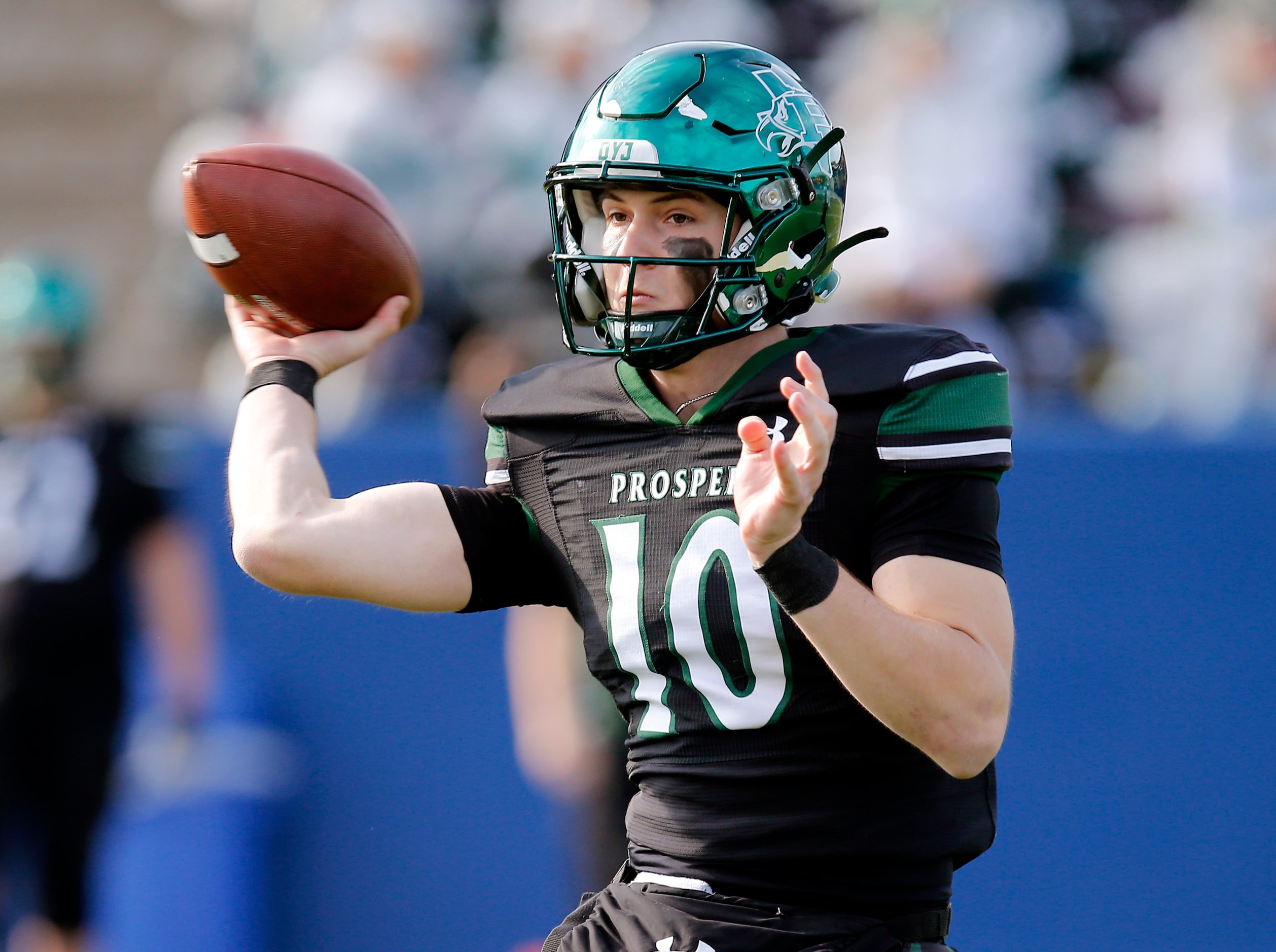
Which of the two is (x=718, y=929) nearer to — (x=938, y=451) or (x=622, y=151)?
(x=938, y=451)

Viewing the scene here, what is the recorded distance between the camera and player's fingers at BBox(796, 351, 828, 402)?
1.86 metres

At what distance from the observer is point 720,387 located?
89.7 inches

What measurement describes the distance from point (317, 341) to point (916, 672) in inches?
44.6

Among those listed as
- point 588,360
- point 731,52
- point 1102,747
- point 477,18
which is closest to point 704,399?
point 588,360

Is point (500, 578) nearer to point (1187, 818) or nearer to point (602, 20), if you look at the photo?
point (1187, 818)

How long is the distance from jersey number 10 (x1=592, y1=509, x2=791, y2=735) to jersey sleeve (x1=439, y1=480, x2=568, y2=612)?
0.22m

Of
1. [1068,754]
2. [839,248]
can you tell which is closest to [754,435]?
[839,248]

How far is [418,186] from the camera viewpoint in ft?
21.8

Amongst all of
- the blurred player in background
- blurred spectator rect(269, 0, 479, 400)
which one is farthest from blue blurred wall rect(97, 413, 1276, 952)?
blurred spectator rect(269, 0, 479, 400)

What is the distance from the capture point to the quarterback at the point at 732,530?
1967mm

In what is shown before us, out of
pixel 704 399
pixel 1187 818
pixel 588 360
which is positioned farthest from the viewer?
pixel 1187 818

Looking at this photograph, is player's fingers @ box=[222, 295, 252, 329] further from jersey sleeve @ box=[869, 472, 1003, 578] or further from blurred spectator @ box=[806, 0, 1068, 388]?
blurred spectator @ box=[806, 0, 1068, 388]

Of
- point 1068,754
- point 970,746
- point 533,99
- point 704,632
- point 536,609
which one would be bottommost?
point 1068,754

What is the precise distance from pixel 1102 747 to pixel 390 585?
3.17 m
